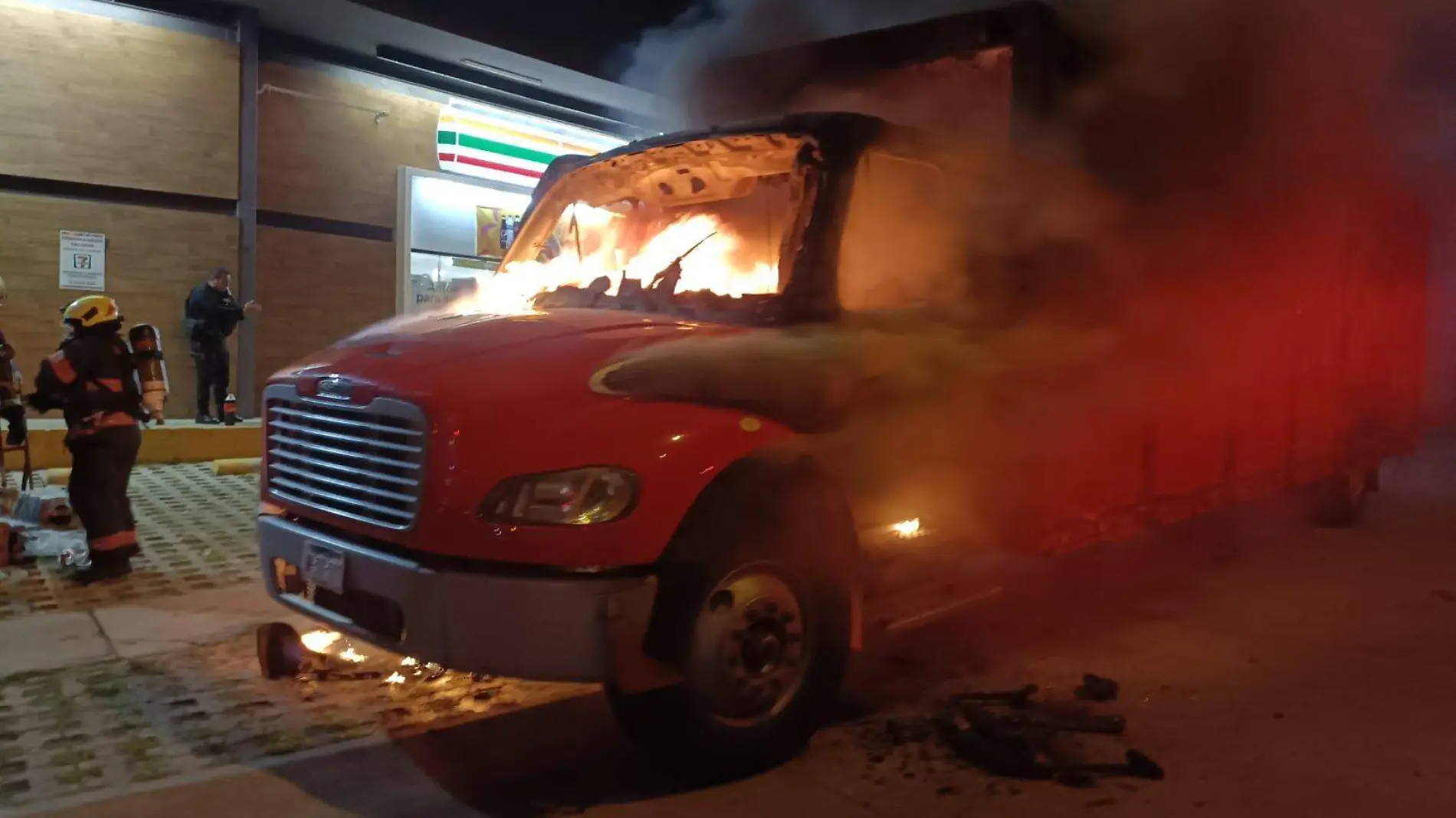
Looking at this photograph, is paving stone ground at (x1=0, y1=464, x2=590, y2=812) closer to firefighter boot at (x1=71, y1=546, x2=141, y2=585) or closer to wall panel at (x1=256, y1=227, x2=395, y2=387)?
firefighter boot at (x1=71, y1=546, x2=141, y2=585)

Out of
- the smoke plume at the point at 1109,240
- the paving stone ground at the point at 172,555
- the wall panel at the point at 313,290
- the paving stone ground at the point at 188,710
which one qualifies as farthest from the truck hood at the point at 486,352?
the wall panel at the point at 313,290

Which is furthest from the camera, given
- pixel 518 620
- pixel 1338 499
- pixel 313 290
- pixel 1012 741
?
pixel 313 290

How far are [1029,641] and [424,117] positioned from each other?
1225cm

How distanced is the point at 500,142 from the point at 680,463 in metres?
13.5

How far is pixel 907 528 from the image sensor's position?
4258 millimetres

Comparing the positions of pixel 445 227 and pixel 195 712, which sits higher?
pixel 445 227

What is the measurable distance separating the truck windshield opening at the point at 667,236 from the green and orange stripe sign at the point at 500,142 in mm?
10131

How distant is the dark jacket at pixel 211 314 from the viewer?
12133 mm

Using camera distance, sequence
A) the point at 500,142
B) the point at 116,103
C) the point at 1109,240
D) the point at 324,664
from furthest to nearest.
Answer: the point at 500,142 < the point at 116,103 < the point at 1109,240 < the point at 324,664

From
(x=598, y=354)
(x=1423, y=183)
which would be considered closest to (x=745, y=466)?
(x=598, y=354)

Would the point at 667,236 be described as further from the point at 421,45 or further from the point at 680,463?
the point at 421,45

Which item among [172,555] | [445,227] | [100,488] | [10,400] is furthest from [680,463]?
[445,227]

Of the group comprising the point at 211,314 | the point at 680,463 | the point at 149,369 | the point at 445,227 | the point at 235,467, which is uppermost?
the point at 445,227

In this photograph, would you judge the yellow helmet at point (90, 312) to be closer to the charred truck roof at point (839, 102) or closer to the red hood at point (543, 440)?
the charred truck roof at point (839, 102)
